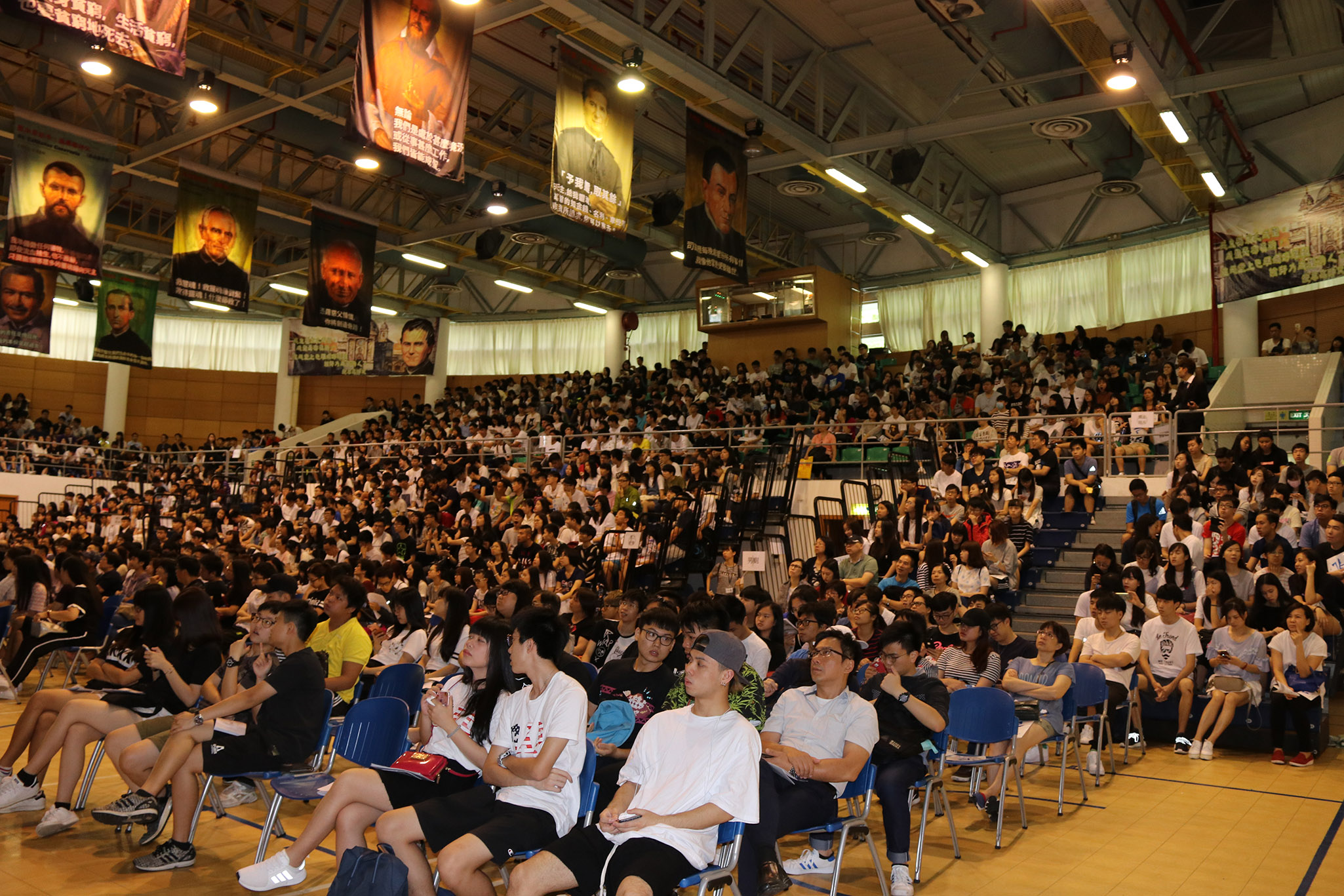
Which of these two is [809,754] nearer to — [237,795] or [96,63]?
[237,795]

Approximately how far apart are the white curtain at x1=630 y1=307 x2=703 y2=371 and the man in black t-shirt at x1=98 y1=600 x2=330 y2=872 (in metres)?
22.2

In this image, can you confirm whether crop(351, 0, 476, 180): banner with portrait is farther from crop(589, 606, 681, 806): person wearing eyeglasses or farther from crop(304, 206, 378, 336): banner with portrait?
crop(304, 206, 378, 336): banner with portrait

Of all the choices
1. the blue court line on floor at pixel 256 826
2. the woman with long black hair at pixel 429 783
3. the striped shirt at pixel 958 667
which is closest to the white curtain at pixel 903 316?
the striped shirt at pixel 958 667

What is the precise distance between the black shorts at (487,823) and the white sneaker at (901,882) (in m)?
1.72

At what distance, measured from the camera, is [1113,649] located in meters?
8.02

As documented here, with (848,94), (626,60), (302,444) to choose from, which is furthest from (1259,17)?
(302,444)

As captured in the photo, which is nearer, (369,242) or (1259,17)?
(1259,17)

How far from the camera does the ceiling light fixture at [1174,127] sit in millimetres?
12844

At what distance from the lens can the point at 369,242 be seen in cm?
1733

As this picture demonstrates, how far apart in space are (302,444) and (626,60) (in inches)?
705

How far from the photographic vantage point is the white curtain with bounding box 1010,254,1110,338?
21.3 meters

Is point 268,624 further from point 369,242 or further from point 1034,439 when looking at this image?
point 369,242

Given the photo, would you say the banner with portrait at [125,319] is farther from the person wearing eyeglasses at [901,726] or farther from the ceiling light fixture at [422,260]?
the person wearing eyeglasses at [901,726]

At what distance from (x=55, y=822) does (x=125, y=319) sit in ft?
58.0
